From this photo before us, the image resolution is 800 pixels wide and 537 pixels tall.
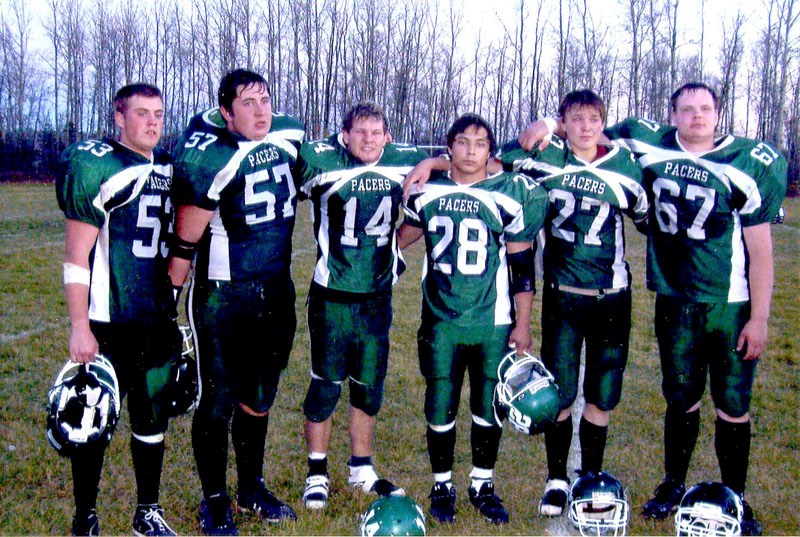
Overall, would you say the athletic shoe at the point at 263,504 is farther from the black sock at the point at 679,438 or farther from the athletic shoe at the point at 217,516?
the black sock at the point at 679,438

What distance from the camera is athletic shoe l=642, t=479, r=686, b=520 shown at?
3.64 meters

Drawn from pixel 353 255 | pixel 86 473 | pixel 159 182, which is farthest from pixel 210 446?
pixel 159 182

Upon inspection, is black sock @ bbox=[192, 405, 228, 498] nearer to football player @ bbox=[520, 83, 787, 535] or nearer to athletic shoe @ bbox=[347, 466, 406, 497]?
athletic shoe @ bbox=[347, 466, 406, 497]

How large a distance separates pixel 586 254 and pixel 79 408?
237 cm

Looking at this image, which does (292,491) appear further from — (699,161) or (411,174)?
(699,161)

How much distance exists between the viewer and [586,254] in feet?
11.9

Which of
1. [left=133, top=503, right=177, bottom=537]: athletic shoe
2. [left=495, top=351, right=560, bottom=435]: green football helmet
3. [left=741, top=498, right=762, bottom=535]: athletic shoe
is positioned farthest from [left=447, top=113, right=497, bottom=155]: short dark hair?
[left=133, top=503, right=177, bottom=537]: athletic shoe

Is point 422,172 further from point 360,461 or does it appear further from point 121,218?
point 360,461

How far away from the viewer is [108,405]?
3.09 m

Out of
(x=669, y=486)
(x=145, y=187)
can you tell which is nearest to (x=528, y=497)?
(x=669, y=486)

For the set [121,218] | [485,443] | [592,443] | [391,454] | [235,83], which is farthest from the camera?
Answer: [391,454]

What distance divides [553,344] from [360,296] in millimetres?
977

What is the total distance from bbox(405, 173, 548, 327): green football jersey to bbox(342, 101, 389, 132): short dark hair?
1.37 ft

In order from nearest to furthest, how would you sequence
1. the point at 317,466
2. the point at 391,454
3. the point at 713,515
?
the point at 713,515 → the point at 317,466 → the point at 391,454
